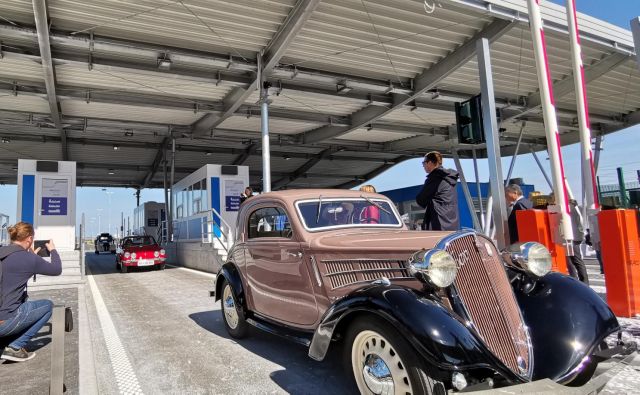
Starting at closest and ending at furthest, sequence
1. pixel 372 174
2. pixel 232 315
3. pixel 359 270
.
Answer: pixel 359 270, pixel 232 315, pixel 372 174

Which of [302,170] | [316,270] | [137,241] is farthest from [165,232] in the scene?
[316,270]

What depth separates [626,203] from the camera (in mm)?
14945

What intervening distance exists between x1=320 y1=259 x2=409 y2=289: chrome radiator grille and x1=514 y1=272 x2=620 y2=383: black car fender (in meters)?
0.97

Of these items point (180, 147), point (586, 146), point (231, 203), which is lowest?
point (586, 146)

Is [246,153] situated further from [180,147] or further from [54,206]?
[54,206]

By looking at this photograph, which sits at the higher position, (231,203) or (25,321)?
(231,203)

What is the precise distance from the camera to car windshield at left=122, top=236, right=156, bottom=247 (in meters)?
15.2

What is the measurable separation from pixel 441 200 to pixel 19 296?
15.1 ft

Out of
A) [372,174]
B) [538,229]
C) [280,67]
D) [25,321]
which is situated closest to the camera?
[25,321]

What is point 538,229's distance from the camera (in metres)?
5.43

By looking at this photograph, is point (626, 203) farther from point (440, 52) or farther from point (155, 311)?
point (155, 311)

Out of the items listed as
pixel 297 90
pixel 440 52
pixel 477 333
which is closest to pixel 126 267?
pixel 297 90

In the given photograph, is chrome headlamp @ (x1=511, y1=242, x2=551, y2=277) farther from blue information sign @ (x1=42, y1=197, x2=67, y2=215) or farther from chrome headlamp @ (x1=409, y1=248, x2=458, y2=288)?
blue information sign @ (x1=42, y1=197, x2=67, y2=215)

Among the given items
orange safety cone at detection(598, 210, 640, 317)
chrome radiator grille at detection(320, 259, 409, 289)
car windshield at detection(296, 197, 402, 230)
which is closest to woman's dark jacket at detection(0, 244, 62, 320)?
car windshield at detection(296, 197, 402, 230)
